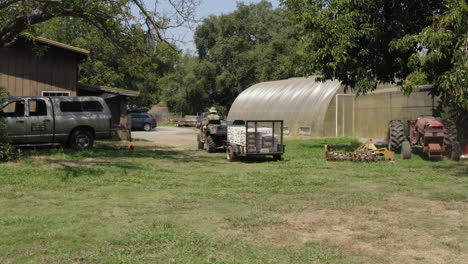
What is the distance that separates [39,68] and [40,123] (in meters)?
6.48

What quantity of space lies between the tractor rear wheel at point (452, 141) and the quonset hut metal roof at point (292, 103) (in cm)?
1182

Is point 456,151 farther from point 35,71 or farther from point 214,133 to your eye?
point 35,71

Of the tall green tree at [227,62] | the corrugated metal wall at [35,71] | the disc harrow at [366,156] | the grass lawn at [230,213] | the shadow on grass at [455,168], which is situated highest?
the tall green tree at [227,62]

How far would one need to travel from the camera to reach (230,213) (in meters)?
7.49

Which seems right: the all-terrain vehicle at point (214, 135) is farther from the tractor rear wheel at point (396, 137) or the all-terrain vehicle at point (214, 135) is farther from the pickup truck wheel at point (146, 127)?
the pickup truck wheel at point (146, 127)

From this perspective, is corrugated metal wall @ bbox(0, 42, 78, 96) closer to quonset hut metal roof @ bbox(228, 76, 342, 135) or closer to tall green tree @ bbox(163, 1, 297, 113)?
quonset hut metal roof @ bbox(228, 76, 342, 135)

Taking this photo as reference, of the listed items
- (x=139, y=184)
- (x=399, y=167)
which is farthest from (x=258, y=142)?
(x=139, y=184)

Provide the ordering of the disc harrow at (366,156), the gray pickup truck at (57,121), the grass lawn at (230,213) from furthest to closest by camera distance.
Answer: the gray pickup truck at (57,121)
the disc harrow at (366,156)
the grass lawn at (230,213)

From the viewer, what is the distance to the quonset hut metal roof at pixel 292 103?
27.5 m

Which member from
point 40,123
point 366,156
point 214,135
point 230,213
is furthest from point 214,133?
point 230,213

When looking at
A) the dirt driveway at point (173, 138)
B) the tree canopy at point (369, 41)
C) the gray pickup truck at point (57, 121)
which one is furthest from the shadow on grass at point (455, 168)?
the gray pickup truck at point (57, 121)

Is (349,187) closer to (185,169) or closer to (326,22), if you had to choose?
(185,169)

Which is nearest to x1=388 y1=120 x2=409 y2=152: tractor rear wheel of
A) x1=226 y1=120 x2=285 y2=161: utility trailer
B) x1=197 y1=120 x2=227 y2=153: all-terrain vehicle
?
x1=226 y1=120 x2=285 y2=161: utility trailer

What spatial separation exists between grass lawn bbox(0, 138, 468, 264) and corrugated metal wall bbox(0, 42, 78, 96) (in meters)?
9.47
